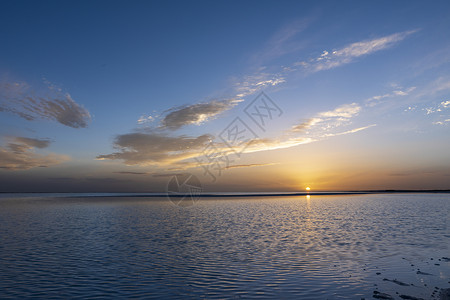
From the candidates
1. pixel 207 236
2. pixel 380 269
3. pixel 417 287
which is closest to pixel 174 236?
pixel 207 236

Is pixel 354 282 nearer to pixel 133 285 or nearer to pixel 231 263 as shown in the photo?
pixel 231 263

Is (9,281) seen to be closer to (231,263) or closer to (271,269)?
(231,263)

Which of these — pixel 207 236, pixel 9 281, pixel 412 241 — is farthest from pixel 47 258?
pixel 412 241

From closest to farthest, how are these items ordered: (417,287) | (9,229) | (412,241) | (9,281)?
1. (417,287)
2. (9,281)
3. (412,241)
4. (9,229)

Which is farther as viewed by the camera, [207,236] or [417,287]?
[207,236]

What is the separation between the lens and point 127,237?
32312 mm

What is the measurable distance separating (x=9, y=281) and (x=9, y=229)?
2589cm

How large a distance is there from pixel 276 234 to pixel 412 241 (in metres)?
13.2

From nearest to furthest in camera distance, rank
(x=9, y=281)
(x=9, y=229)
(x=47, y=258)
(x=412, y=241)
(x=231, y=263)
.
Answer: (x=9, y=281) < (x=231, y=263) < (x=47, y=258) < (x=412, y=241) < (x=9, y=229)

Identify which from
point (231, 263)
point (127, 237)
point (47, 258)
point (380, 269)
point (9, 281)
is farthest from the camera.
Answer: point (127, 237)

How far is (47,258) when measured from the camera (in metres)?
22.5

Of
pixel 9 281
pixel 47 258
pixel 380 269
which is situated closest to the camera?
pixel 9 281

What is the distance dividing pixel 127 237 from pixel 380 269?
24.4 metres

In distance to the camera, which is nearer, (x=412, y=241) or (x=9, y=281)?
(x=9, y=281)
